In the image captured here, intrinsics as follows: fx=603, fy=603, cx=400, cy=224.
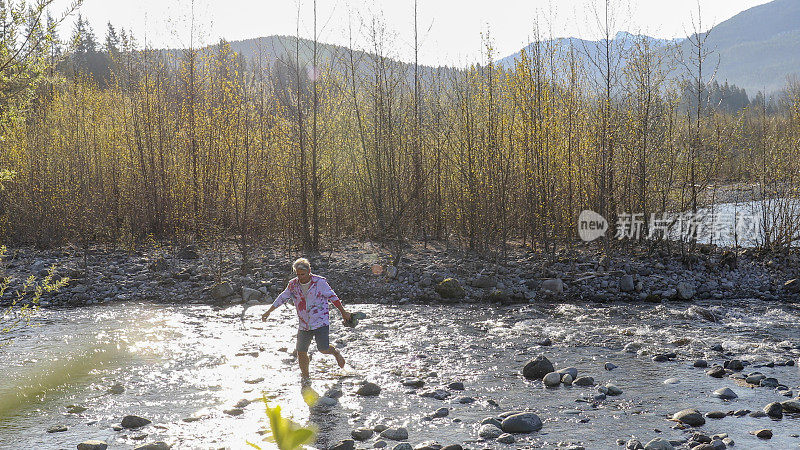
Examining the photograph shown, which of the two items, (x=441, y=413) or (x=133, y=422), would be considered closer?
(x=133, y=422)

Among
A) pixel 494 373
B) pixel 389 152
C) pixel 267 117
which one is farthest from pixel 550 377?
pixel 267 117

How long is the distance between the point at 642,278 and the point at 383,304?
15.7ft

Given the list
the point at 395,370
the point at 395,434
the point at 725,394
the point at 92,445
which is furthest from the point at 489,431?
the point at 92,445

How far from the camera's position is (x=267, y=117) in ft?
43.0

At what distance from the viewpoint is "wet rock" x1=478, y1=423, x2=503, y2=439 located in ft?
16.4

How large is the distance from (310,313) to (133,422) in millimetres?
1970

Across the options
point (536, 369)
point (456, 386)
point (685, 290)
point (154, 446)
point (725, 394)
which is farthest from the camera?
point (685, 290)

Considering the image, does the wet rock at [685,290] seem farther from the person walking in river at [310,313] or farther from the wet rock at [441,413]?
the person walking in river at [310,313]

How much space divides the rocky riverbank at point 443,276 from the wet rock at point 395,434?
18.5ft

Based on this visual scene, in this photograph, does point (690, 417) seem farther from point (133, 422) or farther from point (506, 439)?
point (133, 422)

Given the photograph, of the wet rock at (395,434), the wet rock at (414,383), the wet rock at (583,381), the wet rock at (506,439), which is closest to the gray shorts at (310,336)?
the wet rock at (414,383)

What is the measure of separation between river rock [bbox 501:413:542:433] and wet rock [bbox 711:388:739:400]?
2.00 metres

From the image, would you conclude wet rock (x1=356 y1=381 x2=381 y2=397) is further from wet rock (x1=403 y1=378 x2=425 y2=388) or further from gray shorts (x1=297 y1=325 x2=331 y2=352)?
gray shorts (x1=297 y1=325 x2=331 y2=352)

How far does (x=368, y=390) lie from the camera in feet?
19.8
